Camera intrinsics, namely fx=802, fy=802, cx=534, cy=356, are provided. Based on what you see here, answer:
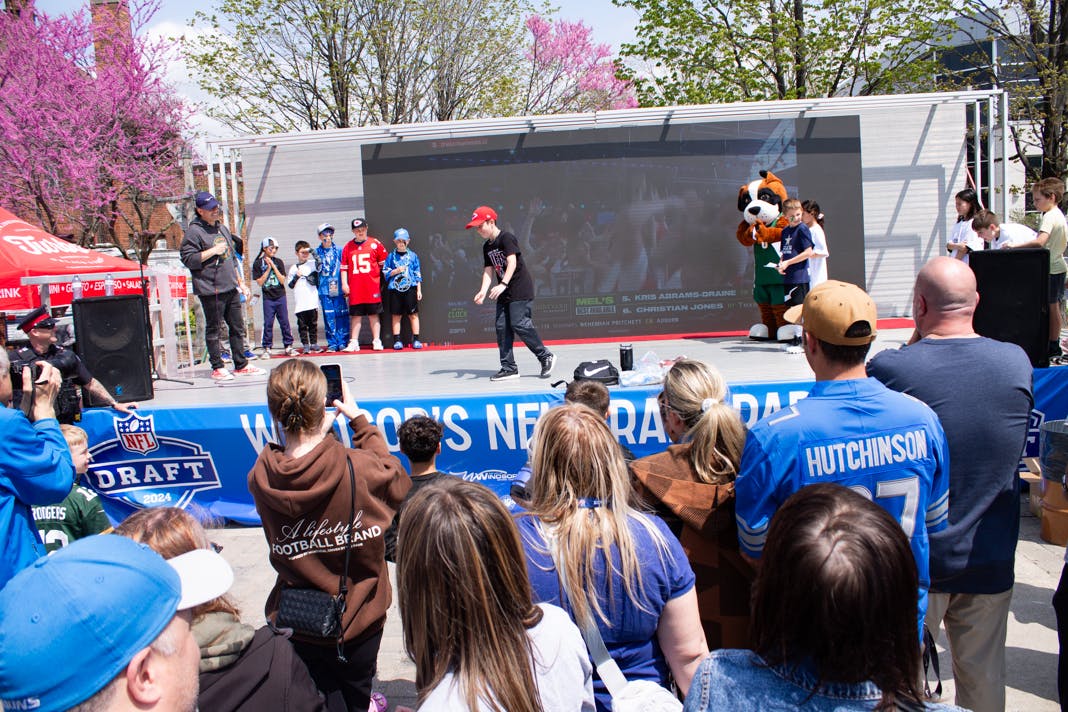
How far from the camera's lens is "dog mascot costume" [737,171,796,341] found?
382 inches

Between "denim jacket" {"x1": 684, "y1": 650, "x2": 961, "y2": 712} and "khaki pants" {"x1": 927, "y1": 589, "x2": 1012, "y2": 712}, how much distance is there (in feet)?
5.69

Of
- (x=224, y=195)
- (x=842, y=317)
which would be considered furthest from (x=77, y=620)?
(x=224, y=195)

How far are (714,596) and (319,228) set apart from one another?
10.4 metres

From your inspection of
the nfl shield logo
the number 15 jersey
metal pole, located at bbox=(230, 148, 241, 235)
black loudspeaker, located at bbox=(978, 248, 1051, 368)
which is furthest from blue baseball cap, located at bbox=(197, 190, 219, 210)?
black loudspeaker, located at bbox=(978, 248, 1051, 368)

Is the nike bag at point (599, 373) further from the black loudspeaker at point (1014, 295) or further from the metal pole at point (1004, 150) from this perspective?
the metal pole at point (1004, 150)

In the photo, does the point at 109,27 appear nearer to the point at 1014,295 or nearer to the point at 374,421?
the point at 374,421

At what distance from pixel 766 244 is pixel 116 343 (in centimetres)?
733

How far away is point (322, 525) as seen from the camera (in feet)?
9.07

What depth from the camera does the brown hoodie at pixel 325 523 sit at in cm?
271

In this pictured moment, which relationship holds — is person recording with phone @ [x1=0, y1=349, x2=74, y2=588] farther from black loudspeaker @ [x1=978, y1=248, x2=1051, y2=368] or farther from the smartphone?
black loudspeaker @ [x1=978, y1=248, x2=1051, y2=368]

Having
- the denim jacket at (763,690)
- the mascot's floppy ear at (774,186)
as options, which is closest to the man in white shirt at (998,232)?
the mascot's floppy ear at (774,186)

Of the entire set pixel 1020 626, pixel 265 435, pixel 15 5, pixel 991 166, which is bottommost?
pixel 1020 626

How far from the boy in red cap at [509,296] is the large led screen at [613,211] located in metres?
4.53

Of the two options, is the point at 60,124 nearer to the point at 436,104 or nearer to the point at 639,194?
the point at 436,104
